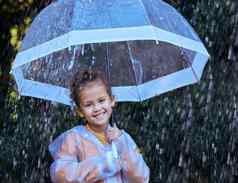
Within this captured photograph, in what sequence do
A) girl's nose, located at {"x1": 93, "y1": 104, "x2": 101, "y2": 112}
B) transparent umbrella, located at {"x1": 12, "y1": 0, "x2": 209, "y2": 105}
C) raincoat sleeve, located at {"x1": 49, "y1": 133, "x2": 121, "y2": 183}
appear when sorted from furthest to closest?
transparent umbrella, located at {"x1": 12, "y1": 0, "x2": 209, "y2": 105}
girl's nose, located at {"x1": 93, "y1": 104, "x2": 101, "y2": 112}
raincoat sleeve, located at {"x1": 49, "y1": 133, "x2": 121, "y2": 183}

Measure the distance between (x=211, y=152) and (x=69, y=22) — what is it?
3.19 meters

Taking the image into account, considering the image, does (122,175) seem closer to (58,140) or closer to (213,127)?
(58,140)

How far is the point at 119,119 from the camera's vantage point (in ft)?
22.7

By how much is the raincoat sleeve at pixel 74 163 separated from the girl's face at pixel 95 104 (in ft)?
0.35

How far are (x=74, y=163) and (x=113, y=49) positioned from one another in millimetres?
923

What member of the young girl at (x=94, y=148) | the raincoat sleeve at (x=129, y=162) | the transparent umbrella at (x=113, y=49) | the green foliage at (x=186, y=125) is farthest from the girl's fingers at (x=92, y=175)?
the green foliage at (x=186, y=125)

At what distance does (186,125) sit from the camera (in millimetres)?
6637

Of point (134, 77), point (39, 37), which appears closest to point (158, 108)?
point (134, 77)

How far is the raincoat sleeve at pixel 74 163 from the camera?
10.9 feet

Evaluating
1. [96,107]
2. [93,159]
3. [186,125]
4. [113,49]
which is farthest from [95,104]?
[186,125]

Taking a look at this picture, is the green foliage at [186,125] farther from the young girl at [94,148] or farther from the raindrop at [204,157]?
the young girl at [94,148]

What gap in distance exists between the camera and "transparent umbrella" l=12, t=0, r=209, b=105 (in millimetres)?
3521

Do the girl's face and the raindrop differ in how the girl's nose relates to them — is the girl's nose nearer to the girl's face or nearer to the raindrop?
the girl's face

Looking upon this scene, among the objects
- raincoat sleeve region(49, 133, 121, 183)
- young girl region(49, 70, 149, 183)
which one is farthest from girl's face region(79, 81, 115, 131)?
raincoat sleeve region(49, 133, 121, 183)
